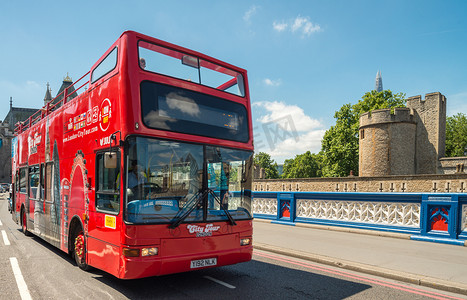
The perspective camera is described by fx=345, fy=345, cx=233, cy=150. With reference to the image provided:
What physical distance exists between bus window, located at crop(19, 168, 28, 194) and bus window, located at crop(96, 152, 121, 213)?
612 cm

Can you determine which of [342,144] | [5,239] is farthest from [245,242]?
[342,144]

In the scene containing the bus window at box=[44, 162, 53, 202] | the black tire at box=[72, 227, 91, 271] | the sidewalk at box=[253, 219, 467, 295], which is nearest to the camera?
the sidewalk at box=[253, 219, 467, 295]

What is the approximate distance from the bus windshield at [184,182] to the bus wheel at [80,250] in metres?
2.13

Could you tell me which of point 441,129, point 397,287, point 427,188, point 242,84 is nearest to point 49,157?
point 242,84

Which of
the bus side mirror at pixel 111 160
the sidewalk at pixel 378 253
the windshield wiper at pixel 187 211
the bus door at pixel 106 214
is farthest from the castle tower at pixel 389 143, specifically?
the bus side mirror at pixel 111 160

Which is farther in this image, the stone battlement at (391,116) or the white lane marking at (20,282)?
the stone battlement at (391,116)

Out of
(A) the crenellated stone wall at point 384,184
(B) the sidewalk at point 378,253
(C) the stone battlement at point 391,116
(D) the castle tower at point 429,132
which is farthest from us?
(D) the castle tower at point 429,132

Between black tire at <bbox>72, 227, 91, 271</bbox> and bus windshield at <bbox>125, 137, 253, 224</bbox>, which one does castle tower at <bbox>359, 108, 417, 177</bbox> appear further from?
black tire at <bbox>72, 227, 91, 271</bbox>

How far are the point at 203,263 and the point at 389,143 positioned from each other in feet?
128

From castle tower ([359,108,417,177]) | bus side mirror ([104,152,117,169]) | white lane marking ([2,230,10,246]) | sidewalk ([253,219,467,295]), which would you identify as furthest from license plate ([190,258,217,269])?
castle tower ([359,108,417,177])

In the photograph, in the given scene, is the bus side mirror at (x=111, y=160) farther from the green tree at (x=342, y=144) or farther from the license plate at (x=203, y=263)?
the green tree at (x=342, y=144)

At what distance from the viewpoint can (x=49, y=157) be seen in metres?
8.16

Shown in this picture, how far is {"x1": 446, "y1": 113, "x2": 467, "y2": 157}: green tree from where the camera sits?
53188mm

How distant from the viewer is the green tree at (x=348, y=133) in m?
45.3
